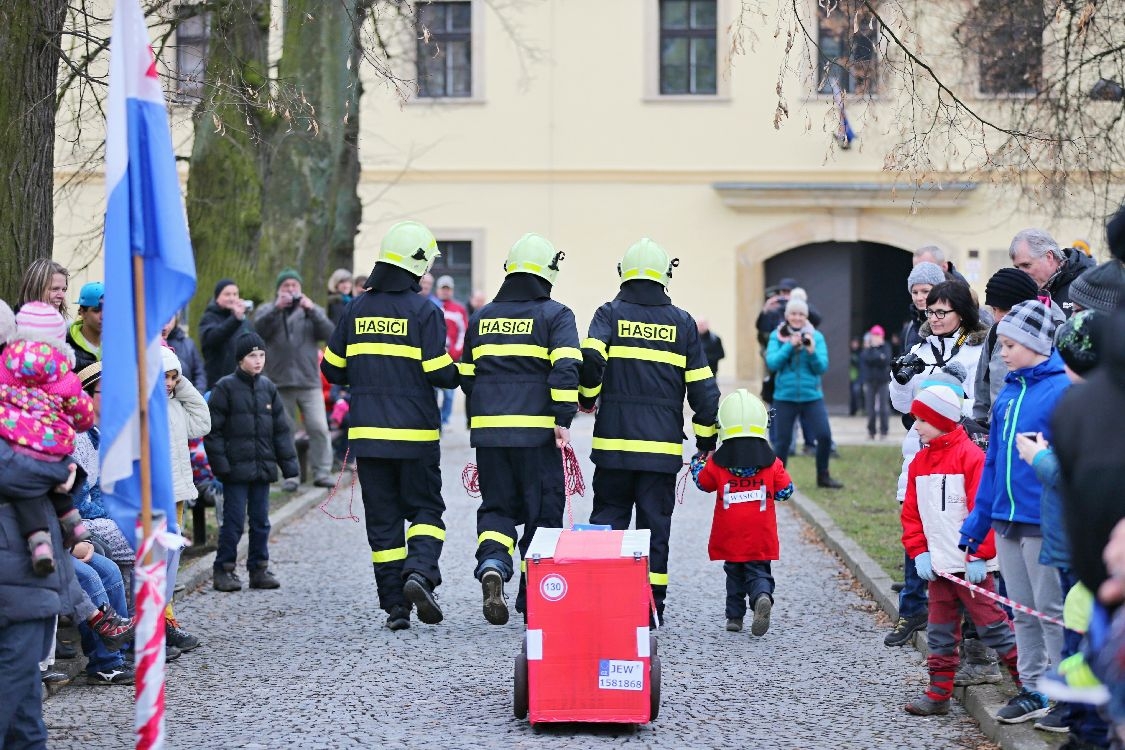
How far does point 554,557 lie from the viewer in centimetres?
681

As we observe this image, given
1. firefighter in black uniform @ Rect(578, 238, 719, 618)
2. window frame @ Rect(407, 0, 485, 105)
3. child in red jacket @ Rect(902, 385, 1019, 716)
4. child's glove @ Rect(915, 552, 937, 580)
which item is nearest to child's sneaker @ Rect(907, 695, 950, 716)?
child in red jacket @ Rect(902, 385, 1019, 716)

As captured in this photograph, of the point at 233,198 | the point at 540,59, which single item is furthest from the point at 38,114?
the point at 540,59

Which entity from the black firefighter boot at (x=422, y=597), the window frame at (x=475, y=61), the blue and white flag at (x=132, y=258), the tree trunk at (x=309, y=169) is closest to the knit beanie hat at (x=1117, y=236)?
the blue and white flag at (x=132, y=258)

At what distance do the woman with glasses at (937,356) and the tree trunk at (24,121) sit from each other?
197 inches

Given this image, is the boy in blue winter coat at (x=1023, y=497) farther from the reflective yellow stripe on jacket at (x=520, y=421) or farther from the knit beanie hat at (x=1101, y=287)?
the reflective yellow stripe on jacket at (x=520, y=421)

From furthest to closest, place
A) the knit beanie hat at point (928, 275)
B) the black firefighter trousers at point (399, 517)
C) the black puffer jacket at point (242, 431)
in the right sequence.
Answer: the black puffer jacket at point (242, 431) < the knit beanie hat at point (928, 275) < the black firefighter trousers at point (399, 517)

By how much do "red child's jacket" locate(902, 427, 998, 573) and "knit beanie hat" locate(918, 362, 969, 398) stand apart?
1.07 feet

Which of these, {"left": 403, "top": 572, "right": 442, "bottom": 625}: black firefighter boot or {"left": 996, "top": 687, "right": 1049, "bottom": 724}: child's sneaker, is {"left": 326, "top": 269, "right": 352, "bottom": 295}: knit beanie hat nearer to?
{"left": 403, "top": 572, "right": 442, "bottom": 625}: black firefighter boot

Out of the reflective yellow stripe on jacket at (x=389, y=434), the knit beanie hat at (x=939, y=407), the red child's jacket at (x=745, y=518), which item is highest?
the knit beanie hat at (x=939, y=407)

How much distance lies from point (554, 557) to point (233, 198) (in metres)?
10.4

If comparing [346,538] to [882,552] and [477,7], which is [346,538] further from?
[477,7]

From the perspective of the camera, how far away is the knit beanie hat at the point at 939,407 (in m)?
7.25

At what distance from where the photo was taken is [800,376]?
15.8 metres

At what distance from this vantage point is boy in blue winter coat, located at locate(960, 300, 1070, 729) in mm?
6543
